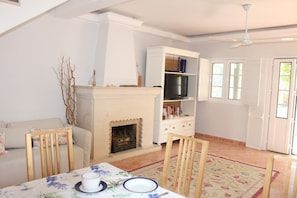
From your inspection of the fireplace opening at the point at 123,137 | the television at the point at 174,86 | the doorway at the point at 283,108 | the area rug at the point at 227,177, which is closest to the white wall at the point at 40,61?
the fireplace opening at the point at 123,137

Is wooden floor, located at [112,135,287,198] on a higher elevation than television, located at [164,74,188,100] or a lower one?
lower

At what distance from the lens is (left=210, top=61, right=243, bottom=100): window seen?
5609mm

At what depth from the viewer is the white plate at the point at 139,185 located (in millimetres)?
1464

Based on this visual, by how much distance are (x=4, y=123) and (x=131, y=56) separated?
2.34 metres

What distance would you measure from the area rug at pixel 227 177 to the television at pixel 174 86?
4.71ft

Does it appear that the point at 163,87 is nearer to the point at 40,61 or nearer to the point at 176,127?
the point at 176,127

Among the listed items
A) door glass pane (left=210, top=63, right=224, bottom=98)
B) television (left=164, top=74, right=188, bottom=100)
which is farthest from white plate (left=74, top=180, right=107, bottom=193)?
door glass pane (left=210, top=63, right=224, bottom=98)

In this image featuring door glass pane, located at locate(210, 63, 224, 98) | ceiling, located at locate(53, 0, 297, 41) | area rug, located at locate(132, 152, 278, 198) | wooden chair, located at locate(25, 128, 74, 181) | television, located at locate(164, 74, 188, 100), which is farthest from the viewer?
door glass pane, located at locate(210, 63, 224, 98)

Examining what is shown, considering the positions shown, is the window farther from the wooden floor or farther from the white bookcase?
the wooden floor

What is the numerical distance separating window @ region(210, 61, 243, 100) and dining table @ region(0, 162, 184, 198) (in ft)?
15.1

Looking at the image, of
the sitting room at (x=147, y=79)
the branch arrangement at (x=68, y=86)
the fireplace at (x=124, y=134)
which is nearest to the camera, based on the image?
the sitting room at (x=147, y=79)

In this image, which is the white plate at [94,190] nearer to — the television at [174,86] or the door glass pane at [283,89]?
the television at [174,86]

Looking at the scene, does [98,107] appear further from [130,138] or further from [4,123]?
[4,123]

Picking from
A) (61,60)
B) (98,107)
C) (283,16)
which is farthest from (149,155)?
(283,16)
